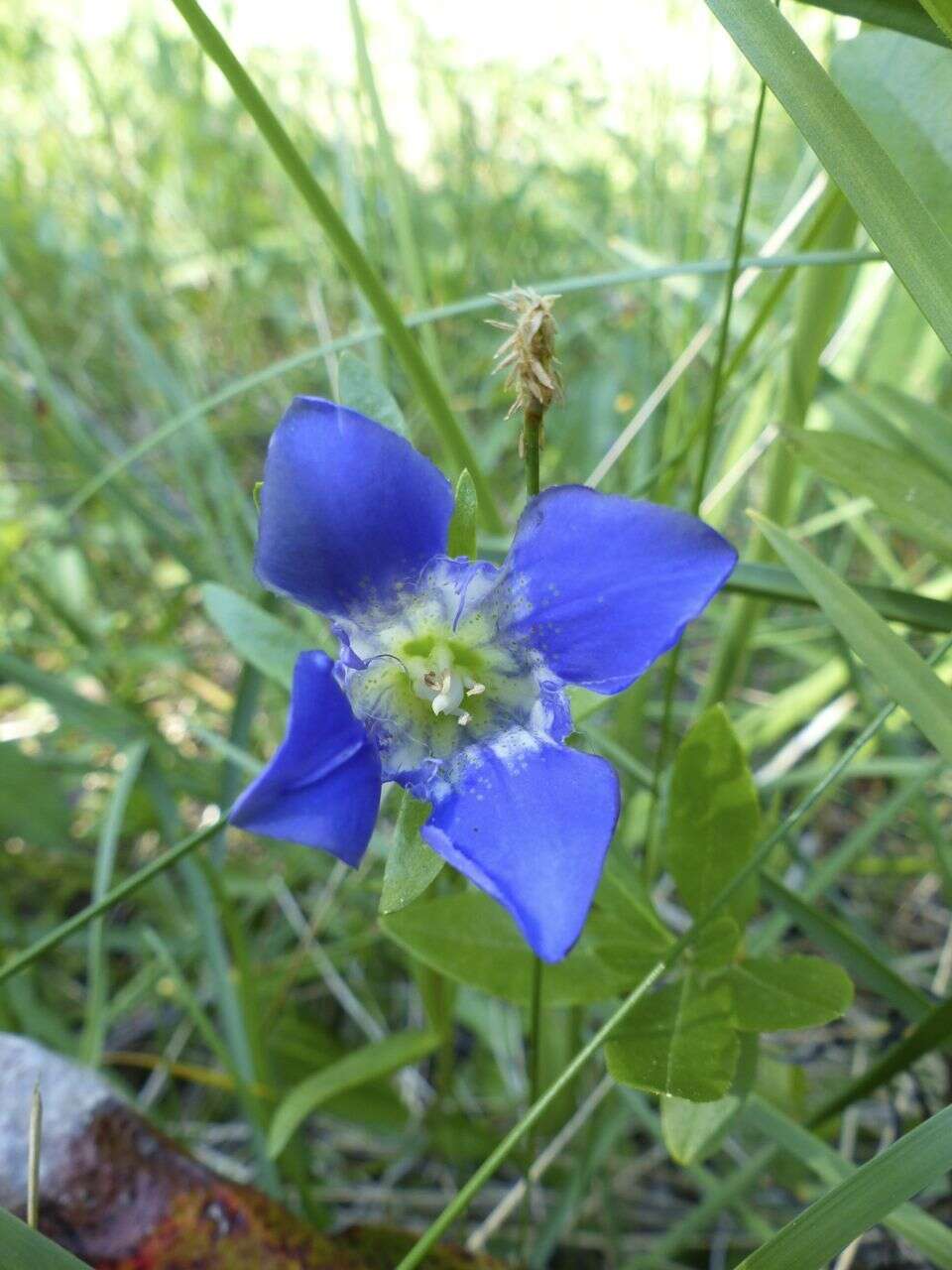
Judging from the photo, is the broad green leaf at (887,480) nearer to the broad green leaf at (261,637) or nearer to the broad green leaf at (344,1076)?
the broad green leaf at (261,637)

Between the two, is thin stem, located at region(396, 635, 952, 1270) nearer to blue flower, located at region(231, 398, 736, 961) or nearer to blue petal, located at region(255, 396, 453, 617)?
blue flower, located at region(231, 398, 736, 961)

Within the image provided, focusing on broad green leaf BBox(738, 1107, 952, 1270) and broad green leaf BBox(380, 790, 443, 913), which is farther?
broad green leaf BBox(380, 790, 443, 913)

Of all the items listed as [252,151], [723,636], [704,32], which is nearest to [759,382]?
[723,636]

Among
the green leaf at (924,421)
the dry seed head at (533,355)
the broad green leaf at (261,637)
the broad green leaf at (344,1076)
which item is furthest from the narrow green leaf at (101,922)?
the green leaf at (924,421)

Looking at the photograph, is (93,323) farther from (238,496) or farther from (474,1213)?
(474,1213)

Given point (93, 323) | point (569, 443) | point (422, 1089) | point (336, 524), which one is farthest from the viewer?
point (93, 323)

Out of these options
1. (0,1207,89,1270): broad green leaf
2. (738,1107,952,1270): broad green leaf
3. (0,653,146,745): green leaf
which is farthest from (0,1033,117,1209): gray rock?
(738,1107,952,1270): broad green leaf
